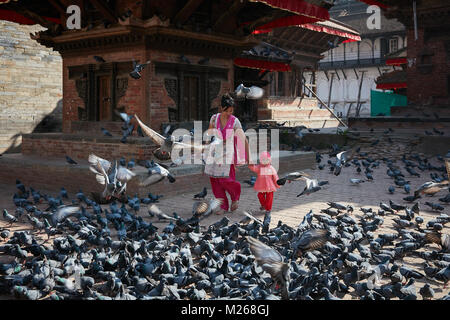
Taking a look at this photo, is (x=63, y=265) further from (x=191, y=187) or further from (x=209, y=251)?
(x=191, y=187)

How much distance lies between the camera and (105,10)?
33.7 feet

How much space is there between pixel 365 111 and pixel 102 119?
121ft

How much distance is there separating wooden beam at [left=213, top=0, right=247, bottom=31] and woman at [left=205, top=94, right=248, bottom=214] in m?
4.85

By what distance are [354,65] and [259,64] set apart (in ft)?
95.1

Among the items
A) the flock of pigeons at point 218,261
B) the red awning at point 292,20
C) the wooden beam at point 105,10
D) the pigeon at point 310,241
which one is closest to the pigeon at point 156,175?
the flock of pigeons at point 218,261

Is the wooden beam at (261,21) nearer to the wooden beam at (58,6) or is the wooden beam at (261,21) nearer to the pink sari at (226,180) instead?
the wooden beam at (58,6)

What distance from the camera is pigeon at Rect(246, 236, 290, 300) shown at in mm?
3681

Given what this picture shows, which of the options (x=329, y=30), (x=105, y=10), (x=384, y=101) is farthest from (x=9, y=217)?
(x=329, y=30)

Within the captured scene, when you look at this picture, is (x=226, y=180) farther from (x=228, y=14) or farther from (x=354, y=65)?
(x=354, y=65)

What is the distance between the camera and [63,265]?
446cm

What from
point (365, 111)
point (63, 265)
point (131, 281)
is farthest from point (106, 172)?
point (365, 111)

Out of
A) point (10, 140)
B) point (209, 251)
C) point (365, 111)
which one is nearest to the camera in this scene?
point (209, 251)

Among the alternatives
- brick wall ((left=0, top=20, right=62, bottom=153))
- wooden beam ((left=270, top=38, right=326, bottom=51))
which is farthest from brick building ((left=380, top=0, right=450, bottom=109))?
brick wall ((left=0, top=20, right=62, bottom=153))

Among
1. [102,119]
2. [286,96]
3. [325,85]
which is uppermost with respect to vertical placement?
[325,85]
